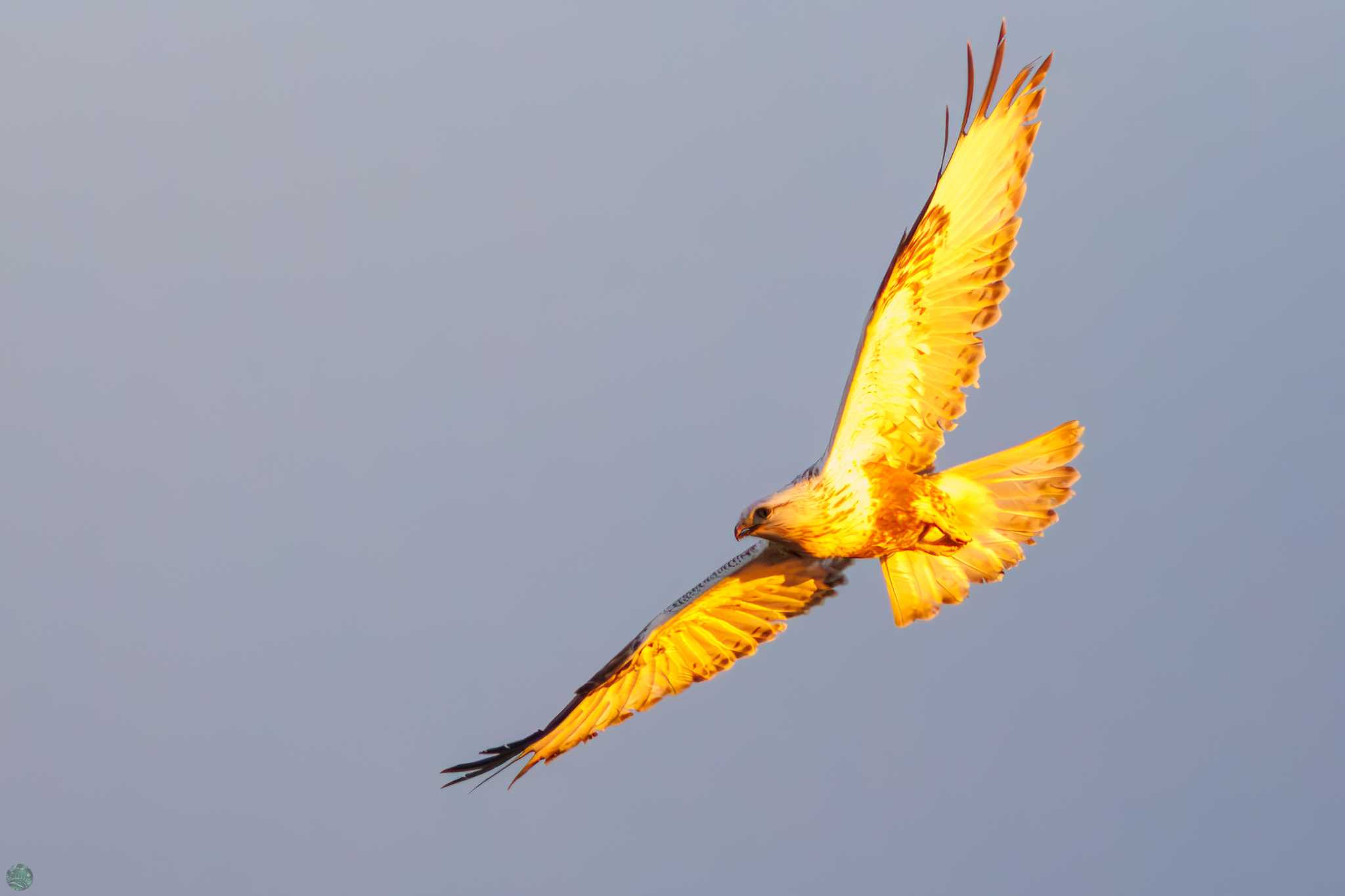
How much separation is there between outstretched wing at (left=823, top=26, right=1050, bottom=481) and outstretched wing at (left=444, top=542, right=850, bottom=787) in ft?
2.47

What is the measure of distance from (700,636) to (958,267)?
1.92 meters

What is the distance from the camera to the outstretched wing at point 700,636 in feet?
22.2

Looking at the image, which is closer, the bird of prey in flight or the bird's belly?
the bird of prey in flight

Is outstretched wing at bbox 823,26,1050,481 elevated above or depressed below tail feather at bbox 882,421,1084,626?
above

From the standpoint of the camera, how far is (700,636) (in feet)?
22.9

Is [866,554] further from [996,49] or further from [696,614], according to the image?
[996,49]

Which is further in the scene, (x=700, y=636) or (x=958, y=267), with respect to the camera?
(x=700, y=636)

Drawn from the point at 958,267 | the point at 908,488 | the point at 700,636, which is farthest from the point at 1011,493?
the point at 700,636

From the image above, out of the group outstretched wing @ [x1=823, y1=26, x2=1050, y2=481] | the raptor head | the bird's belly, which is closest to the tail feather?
the bird's belly

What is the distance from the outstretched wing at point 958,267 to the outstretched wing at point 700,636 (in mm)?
754

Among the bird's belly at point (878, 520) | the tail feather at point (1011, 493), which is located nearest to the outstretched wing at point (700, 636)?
the bird's belly at point (878, 520)

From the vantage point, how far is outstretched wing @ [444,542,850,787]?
266 inches

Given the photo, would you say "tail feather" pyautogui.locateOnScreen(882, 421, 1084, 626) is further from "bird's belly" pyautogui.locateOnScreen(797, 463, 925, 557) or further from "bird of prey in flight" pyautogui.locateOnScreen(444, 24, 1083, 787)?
"bird's belly" pyautogui.locateOnScreen(797, 463, 925, 557)

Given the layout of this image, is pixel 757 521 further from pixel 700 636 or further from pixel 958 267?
pixel 958 267
